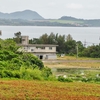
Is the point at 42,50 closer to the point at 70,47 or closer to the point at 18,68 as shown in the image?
the point at 70,47

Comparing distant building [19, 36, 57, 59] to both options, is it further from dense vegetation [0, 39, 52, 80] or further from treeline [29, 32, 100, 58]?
dense vegetation [0, 39, 52, 80]

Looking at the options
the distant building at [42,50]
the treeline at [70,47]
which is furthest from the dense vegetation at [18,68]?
the treeline at [70,47]

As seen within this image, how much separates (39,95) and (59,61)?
4329 centimetres

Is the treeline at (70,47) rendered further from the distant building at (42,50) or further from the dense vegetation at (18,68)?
the dense vegetation at (18,68)

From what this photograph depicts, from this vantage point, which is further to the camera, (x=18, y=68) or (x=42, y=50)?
(x=42, y=50)

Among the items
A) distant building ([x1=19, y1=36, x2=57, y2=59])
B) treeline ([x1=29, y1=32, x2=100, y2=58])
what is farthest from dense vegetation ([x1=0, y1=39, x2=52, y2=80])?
treeline ([x1=29, y1=32, x2=100, y2=58])

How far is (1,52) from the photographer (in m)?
23.9

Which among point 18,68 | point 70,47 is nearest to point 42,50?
point 70,47

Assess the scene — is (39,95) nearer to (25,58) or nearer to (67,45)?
(25,58)

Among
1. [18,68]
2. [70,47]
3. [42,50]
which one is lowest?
[70,47]

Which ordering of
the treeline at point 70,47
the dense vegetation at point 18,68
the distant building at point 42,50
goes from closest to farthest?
the dense vegetation at point 18,68 < the distant building at point 42,50 < the treeline at point 70,47

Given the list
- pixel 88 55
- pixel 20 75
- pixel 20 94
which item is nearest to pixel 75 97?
pixel 20 94

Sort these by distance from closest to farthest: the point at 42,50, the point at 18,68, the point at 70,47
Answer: the point at 18,68 → the point at 42,50 → the point at 70,47

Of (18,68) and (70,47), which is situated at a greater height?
(18,68)
